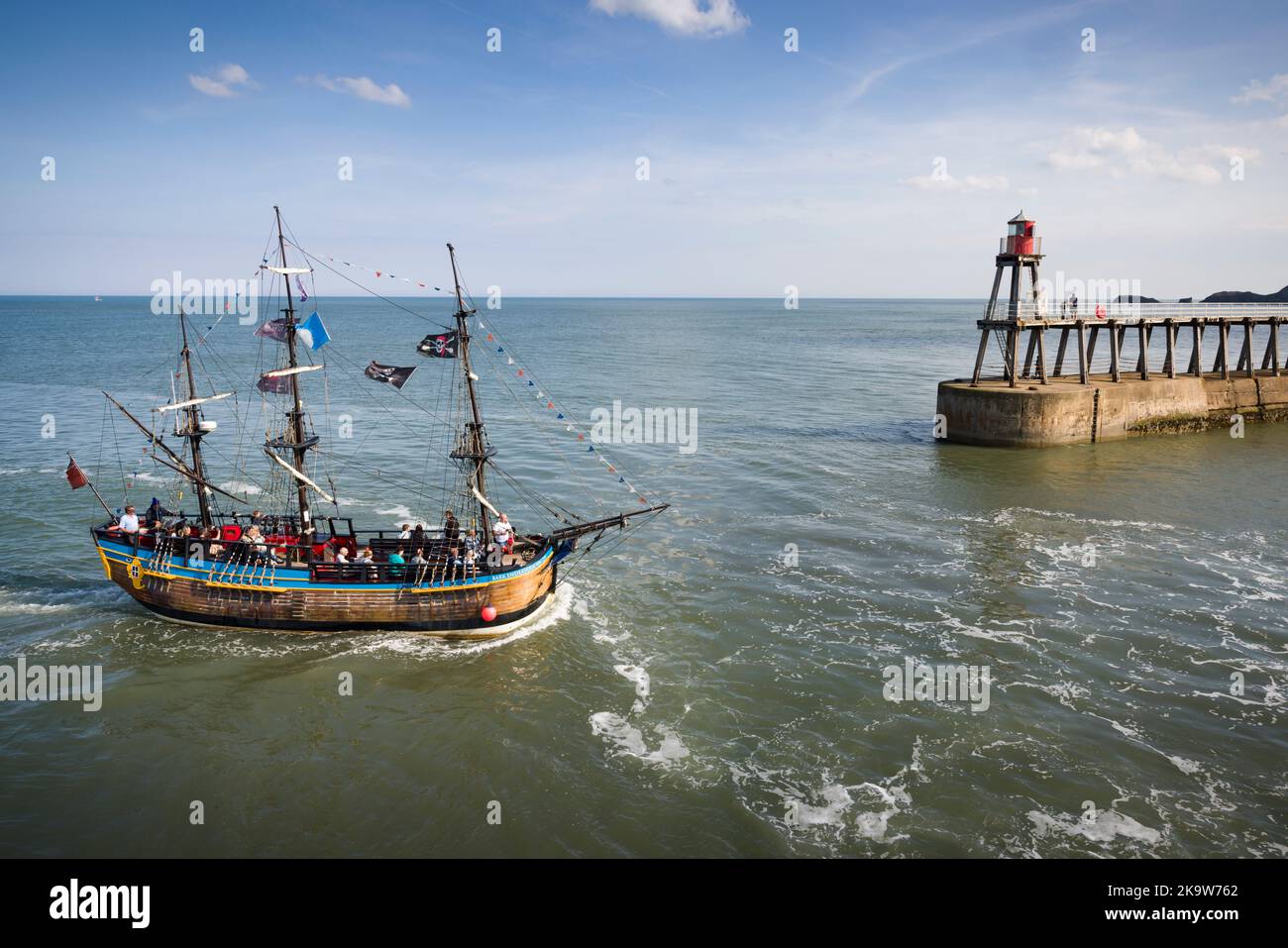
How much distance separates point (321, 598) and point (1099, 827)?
2342 cm

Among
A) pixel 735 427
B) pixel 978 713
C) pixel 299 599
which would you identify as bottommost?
pixel 978 713

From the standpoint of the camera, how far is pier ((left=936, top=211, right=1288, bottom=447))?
5222cm

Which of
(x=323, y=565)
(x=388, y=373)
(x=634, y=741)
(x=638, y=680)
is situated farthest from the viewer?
(x=388, y=373)

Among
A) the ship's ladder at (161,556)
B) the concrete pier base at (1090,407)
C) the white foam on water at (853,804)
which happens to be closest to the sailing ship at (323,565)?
the ship's ladder at (161,556)

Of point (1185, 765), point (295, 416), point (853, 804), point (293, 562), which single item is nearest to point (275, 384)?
point (295, 416)

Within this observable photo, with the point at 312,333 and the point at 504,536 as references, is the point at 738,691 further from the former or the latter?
the point at 312,333

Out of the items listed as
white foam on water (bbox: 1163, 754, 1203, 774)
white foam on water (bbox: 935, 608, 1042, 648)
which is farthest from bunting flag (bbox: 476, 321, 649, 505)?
white foam on water (bbox: 1163, 754, 1203, 774)

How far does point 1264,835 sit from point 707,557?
2014 centimetres

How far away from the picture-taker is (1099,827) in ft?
58.5

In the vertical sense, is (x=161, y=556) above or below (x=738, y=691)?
above
